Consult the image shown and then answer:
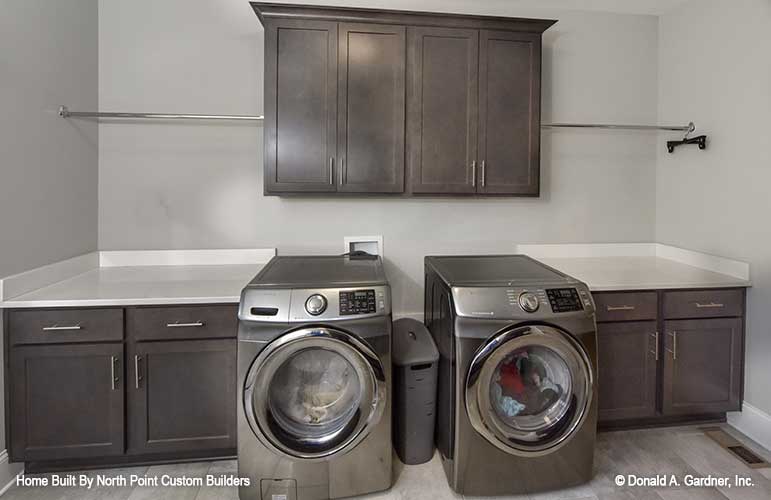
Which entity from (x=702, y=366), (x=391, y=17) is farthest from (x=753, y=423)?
(x=391, y=17)

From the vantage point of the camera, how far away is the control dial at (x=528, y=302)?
1.67 metres

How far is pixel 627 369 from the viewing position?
7.07 feet

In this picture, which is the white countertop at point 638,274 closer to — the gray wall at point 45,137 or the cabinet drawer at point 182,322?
the cabinet drawer at point 182,322

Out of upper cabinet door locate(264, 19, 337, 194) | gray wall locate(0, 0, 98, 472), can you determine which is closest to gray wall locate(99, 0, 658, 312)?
gray wall locate(0, 0, 98, 472)

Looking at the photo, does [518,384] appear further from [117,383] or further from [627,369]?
[117,383]

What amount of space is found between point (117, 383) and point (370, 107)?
6.08 feet

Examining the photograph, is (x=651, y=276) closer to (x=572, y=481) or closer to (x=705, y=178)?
(x=705, y=178)

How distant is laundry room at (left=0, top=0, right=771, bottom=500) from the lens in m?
1.69

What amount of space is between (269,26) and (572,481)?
8.81ft

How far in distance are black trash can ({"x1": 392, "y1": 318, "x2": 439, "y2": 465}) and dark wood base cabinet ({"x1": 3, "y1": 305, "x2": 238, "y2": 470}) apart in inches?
30.9

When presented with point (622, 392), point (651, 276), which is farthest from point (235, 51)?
point (622, 392)

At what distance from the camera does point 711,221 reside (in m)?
2.41

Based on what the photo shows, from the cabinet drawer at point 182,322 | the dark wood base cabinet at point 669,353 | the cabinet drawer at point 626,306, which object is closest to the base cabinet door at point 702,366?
the dark wood base cabinet at point 669,353

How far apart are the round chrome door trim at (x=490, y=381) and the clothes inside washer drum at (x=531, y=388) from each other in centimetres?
4
